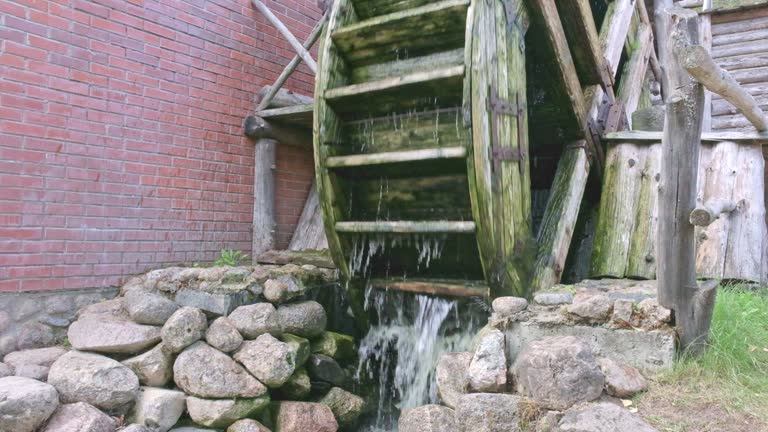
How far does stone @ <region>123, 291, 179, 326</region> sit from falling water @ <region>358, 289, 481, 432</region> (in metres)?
1.26

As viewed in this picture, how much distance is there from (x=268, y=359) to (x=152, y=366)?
0.61 m

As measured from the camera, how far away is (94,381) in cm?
279

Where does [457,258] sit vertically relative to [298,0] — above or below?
below

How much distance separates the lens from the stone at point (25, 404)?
2.45m

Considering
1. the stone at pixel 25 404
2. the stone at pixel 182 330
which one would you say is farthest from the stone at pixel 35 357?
the stone at pixel 182 330

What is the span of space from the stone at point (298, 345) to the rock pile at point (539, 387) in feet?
3.38

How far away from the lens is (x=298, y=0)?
5.31 meters

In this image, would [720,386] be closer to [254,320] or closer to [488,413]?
[488,413]

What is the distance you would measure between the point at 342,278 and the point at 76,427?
1707mm

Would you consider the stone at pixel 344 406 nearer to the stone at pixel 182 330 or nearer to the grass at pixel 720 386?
the stone at pixel 182 330

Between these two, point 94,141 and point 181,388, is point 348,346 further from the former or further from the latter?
point 94,141

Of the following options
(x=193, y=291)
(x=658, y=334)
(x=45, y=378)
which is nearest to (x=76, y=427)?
(x=45, y=378)

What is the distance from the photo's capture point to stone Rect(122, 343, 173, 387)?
303cm

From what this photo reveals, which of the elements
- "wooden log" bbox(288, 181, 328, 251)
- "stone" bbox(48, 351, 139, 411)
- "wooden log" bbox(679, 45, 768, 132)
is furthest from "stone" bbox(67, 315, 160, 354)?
"wooden log" bbox(679, 45, 768, 132)
